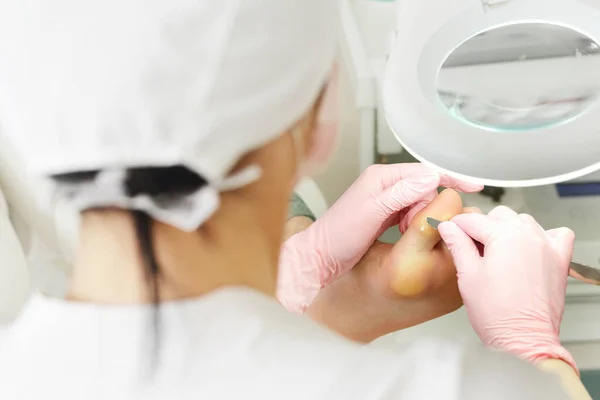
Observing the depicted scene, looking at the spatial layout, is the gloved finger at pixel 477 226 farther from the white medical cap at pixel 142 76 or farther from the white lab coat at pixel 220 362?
→ the white medical cap at pixel 142 76

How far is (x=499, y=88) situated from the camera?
75 centimetres

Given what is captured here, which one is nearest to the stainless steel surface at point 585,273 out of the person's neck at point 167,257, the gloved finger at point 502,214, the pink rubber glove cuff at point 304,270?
the gloved finger at point 502,214

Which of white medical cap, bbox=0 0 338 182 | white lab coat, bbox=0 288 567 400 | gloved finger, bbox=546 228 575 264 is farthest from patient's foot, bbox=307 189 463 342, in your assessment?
white medical cap, bbox=0 0 338 182

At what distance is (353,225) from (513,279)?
0.89 feet

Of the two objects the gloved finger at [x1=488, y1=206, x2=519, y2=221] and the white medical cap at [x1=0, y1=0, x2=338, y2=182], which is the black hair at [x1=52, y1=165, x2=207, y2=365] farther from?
the gloved finger at [x1=488, y1=206, x2=519, y2=221]

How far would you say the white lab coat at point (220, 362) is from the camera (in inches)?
18.0

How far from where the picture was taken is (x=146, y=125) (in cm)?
42

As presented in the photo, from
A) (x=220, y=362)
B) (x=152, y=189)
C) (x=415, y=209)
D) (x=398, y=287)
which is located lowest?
(x=398, y=287)

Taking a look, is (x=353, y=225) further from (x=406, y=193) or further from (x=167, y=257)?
(x=167, y=257)

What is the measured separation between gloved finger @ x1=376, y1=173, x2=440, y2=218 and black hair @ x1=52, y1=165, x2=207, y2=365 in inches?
20.1

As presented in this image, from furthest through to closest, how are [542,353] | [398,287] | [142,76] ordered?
[398,287]
[542,353]
[142,76]

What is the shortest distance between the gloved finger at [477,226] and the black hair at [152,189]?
0.53 metres

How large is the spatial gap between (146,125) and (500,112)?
0.47 meters

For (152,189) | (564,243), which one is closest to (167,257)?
(152,189)
